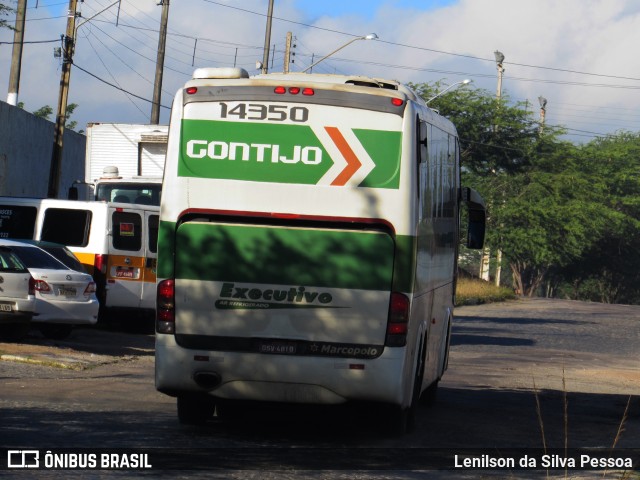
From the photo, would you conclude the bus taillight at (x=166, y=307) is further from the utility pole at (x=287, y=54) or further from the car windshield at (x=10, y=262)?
the utility pole at (x=287, y=54)

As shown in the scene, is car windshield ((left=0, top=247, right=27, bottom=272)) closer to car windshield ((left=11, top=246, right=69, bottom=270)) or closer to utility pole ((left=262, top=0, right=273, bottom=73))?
car windshield ((left=11, top=246, right=69, bottom=270))

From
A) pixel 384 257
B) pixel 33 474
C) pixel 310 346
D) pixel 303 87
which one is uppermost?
pixel 303 87

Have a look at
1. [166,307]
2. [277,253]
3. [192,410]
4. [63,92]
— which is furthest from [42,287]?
[63,92]

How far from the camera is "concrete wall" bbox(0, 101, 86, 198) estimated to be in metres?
35.5

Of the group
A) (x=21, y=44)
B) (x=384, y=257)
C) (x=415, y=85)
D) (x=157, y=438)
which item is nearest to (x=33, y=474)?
(x=157, y=438)

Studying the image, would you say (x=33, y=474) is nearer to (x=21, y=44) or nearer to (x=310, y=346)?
(x=310, y=346)

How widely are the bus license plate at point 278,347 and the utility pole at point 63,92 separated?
20.9 metres

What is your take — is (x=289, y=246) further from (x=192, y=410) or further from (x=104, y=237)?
(x=104, y=237)

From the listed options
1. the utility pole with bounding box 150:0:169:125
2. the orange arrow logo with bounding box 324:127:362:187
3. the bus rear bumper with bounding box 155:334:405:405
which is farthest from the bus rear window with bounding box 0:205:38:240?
the utility pole with bounding box 150:0:169:125

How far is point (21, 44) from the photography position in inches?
1633

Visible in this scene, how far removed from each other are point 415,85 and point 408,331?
2124 inches

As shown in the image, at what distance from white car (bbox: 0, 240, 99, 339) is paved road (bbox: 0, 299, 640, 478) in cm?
46

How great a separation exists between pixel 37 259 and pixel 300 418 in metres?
8.26

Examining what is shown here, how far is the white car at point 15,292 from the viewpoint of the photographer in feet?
58.9
